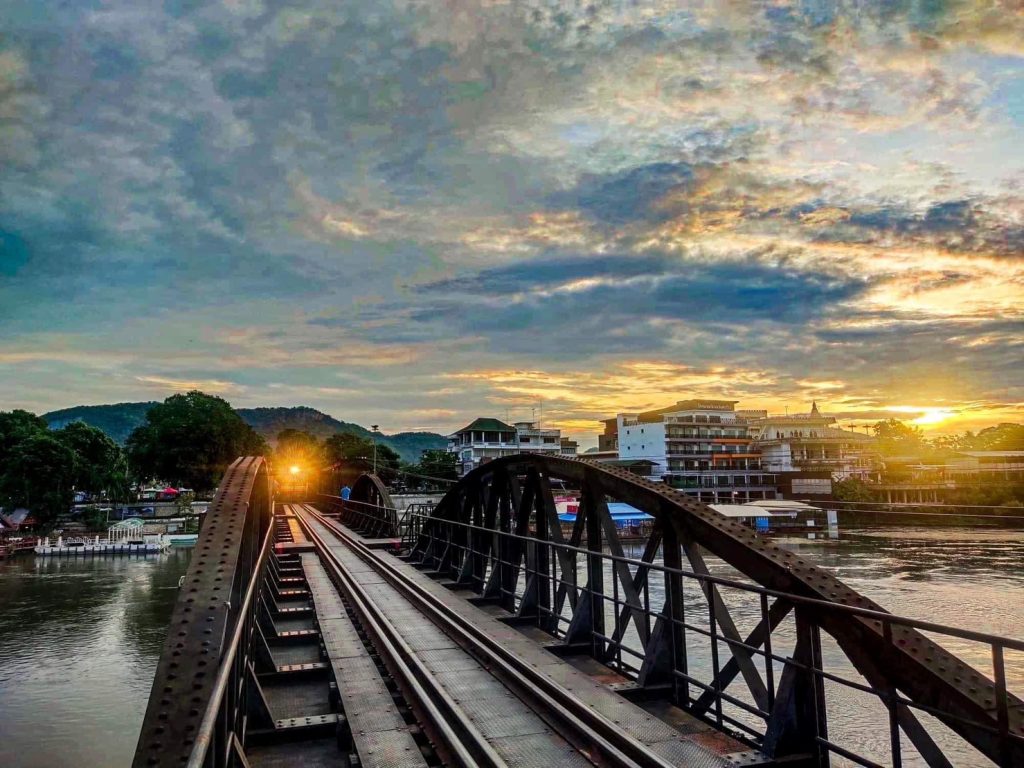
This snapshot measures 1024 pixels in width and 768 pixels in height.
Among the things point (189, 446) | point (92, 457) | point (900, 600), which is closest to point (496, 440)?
point (189, 446)

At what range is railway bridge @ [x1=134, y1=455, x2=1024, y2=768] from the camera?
16.2 feet

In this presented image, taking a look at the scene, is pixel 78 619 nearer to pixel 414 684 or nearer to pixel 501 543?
pixel 501 543

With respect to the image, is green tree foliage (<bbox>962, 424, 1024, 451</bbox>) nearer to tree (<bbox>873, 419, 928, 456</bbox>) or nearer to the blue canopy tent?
tree (<bbox>873, 419, 928, 456</bbox>)

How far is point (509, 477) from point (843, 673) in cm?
1981

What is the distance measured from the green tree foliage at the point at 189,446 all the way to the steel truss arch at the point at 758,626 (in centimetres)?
8161

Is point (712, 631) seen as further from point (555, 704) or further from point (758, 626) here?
point (555, 704)

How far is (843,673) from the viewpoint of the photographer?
2762cm

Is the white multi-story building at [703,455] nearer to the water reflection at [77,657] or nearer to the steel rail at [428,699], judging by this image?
the water reflection at [77,657]

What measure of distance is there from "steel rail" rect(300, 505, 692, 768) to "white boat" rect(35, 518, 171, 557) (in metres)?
71.0

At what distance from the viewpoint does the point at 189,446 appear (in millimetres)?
87375

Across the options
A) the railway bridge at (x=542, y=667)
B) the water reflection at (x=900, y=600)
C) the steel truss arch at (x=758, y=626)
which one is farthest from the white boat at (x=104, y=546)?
the steel truss arch at (x=758, y=626)

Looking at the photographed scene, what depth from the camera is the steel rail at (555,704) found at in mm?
6086

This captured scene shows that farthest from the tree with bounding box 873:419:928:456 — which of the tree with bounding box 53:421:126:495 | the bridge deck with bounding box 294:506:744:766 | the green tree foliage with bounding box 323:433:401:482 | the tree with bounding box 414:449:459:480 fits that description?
the bridge deck with bounding box 294:506:744:766

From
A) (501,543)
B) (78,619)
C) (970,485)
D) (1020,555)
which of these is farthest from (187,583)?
(970,485)
